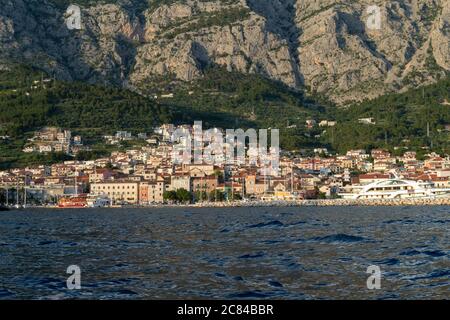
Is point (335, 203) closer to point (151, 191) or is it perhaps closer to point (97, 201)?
point (151, 191)

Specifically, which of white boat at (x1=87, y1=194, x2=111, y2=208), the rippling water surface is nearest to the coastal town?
white boat at (x1=87, y1=194, x2=111, y2=208)

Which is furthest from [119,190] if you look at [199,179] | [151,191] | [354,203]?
[354,203]

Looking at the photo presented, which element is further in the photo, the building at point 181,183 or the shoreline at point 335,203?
the building at point 181,183

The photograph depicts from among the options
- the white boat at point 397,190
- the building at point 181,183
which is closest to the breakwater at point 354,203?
the white boat at point 397,190

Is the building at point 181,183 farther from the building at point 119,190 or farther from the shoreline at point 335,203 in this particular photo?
the shoreline at point 335,203

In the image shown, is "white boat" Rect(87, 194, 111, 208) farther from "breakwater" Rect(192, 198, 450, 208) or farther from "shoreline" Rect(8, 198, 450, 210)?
"breakwater" Rect(192, 198, 450, 208)

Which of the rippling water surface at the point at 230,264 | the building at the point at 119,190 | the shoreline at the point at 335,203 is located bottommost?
the rippling water surface at the point at 230,264
